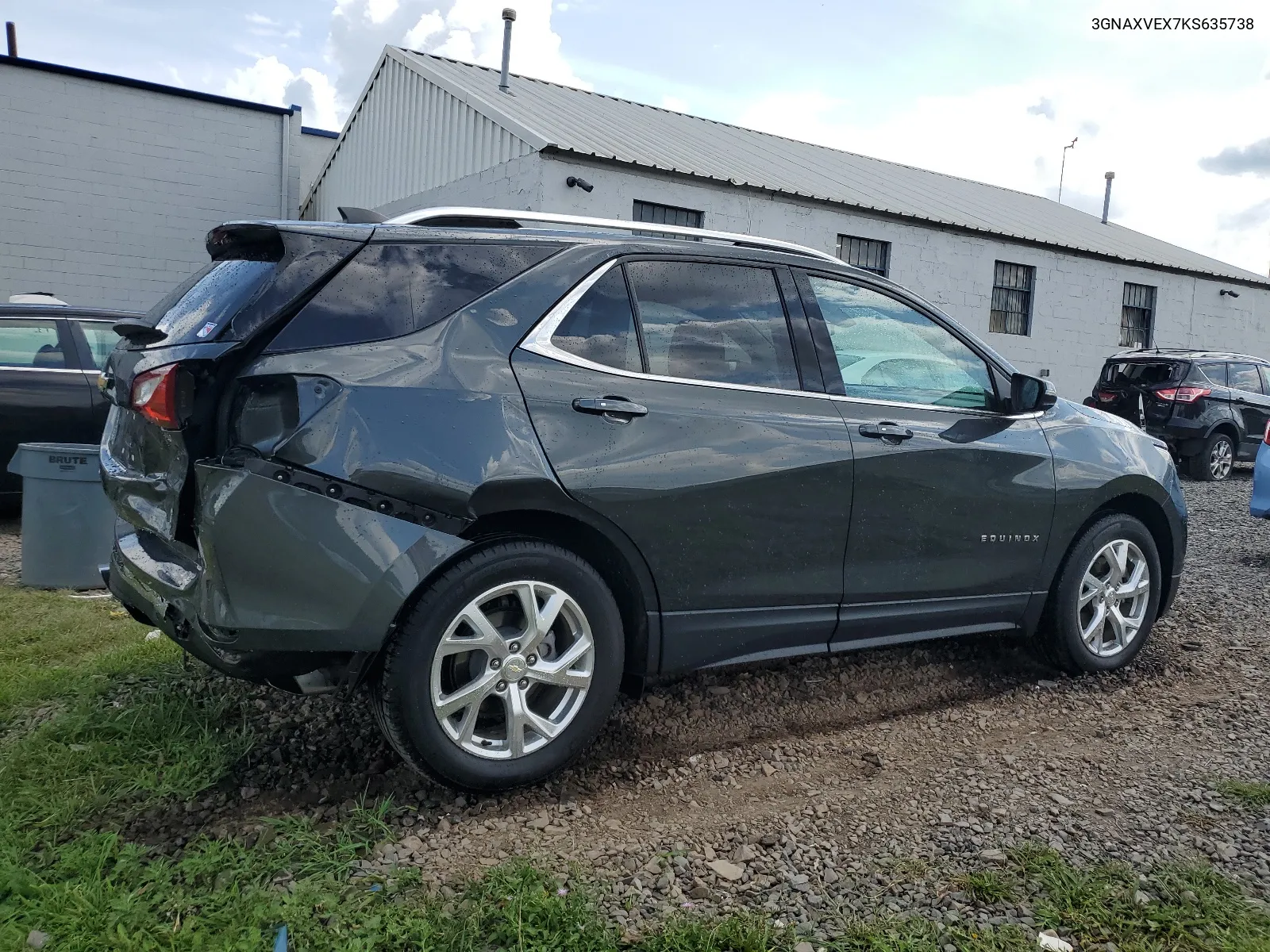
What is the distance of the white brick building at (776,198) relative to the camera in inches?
528

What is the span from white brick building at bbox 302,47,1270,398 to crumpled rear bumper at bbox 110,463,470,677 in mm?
10230

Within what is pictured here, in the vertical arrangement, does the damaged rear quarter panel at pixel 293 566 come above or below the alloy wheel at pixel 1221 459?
above

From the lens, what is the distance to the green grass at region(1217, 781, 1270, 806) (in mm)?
3219

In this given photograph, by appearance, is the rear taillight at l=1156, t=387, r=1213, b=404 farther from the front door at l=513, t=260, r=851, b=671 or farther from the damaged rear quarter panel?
the damaged rear quarter panel

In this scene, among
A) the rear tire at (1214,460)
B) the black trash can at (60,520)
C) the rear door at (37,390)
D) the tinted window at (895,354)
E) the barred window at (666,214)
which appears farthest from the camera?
the barred window at (666,214)

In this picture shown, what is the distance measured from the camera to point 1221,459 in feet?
42.5

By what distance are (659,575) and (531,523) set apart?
1.54 ft

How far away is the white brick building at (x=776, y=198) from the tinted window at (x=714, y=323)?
9305mm

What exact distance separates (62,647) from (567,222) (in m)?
2.95

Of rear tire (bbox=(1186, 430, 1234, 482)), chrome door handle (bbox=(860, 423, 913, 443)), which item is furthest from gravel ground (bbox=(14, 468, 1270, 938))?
rear tire (bbox=(1186, 430, 1234, 482))

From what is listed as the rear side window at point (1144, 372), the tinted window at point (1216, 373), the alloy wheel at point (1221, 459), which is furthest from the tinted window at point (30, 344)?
the tinted window at point (1216, 373)

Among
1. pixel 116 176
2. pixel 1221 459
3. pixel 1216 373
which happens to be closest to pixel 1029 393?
pixel 1221 459

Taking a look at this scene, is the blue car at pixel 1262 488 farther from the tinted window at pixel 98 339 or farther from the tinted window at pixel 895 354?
the tinted window at pixel 98 339

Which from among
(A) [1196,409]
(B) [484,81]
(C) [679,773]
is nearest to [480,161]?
(B) [484,81]
